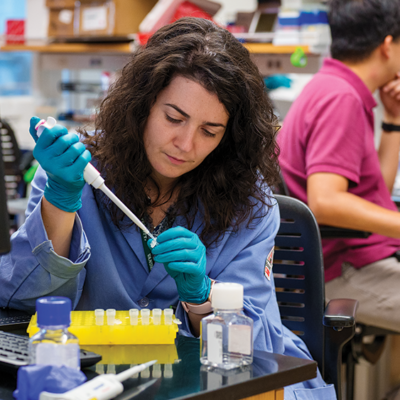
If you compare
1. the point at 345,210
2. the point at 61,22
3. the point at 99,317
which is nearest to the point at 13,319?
the point at 99,317

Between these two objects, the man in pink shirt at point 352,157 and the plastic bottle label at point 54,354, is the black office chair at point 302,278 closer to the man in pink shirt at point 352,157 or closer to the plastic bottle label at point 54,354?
Answer: the man in pink shirt at point 352,157

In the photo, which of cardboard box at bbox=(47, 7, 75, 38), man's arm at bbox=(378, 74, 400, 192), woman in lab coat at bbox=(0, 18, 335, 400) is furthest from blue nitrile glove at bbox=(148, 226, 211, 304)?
cardboard box at bbox=(47, 7, 75, 38)

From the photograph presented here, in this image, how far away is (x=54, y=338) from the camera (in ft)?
2.29

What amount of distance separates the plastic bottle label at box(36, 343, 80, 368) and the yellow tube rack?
0.17 m

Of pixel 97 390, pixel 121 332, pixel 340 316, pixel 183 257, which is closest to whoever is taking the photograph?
pixel 97 390

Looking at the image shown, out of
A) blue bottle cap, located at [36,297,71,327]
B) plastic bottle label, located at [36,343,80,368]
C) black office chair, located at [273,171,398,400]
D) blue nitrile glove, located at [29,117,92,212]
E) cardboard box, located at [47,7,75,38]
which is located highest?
cardboard box, located at [47,7,75,38]

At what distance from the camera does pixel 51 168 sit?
39.1 inches

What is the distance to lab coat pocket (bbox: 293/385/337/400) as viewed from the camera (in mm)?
1129

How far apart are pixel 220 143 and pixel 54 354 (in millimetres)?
789

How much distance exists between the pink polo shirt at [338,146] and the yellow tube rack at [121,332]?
3.69 ft

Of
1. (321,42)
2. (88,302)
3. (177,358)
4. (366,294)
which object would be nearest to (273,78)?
(321,42)

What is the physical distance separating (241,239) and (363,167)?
0.90m

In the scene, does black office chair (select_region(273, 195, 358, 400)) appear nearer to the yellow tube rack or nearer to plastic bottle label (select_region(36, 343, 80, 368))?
the yellow tube rack

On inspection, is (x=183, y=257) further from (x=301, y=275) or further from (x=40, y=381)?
(x=301, y=275)
